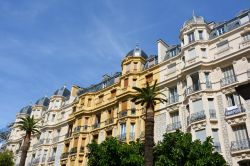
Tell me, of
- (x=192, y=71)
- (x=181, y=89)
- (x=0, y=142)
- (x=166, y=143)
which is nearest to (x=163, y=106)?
(x=181, y=89)

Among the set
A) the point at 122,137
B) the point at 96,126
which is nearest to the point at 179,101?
the point at 122,137

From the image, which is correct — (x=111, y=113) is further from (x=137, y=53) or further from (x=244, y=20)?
(x=244, y=20)

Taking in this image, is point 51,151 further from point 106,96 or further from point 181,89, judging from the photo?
point 181,89

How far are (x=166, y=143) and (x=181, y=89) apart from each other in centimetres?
1130

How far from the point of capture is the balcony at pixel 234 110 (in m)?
26.4

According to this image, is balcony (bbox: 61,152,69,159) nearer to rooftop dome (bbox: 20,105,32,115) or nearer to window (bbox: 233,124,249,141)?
rooftop dome (bbox: 20,105,32,115)

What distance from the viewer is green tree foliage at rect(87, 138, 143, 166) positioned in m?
24.1

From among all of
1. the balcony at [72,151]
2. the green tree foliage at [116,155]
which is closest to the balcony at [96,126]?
the balcony at [72,151]

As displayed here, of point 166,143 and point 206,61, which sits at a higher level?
point 206,61

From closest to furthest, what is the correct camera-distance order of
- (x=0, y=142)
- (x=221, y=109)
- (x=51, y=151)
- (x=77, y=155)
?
(x=221, y=109)
(x=77, y=155)
(x=51, y=151)
(x=0, y=142)

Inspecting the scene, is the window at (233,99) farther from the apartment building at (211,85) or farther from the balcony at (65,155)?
the balcony at (65,155)

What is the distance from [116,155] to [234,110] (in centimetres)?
1228

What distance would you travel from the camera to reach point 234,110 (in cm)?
2700

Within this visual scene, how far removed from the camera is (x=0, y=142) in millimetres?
65375
